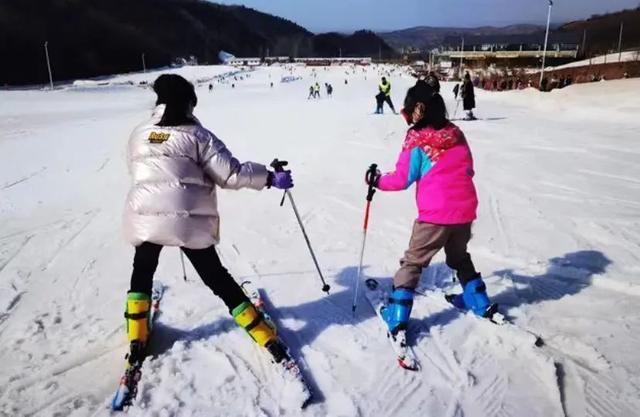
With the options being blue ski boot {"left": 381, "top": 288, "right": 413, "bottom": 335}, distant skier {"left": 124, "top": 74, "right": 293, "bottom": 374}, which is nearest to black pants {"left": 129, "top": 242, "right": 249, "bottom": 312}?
distant skier {"left": 124, "top": 74, "right": 293, "bottom": 374}

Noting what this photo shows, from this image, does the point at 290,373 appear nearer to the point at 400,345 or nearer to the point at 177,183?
the point at 400,345

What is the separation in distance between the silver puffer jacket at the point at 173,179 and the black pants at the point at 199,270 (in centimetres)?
6

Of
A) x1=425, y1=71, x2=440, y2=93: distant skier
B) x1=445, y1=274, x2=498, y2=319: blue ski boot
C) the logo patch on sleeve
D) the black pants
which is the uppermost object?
x1=425, y1=71, x2=440, y2=93: distant skier

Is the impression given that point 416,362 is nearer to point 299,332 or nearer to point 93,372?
point 299,332

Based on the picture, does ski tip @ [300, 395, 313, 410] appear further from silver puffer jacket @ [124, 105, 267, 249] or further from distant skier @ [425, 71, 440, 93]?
distant skier @ [425, 71, 440, 93]

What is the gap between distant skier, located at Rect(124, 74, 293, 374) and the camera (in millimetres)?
2572

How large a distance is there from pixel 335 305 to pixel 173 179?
1.70 metres

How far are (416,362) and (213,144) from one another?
70.4 inches

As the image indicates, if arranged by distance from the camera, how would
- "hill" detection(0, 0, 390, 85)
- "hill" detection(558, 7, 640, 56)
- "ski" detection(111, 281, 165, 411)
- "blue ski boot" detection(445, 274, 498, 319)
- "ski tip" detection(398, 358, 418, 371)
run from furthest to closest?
"hill" detection(0, 0, 390, 85), "hill" detection(558, 7, 640, 56), "blue ski boot" detection(445, 274, 498, 319), "ski tip" detection(398, 358, 418, 371), "ski" detection(111, 281, 165, 411)

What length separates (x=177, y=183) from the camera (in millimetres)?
2594

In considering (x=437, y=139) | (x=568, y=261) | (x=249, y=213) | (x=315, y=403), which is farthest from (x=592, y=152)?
(x=315, y=403)

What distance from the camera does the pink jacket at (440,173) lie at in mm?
2895

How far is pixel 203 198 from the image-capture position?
2689 millimetres

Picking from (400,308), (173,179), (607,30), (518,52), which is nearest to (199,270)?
(173,179)
